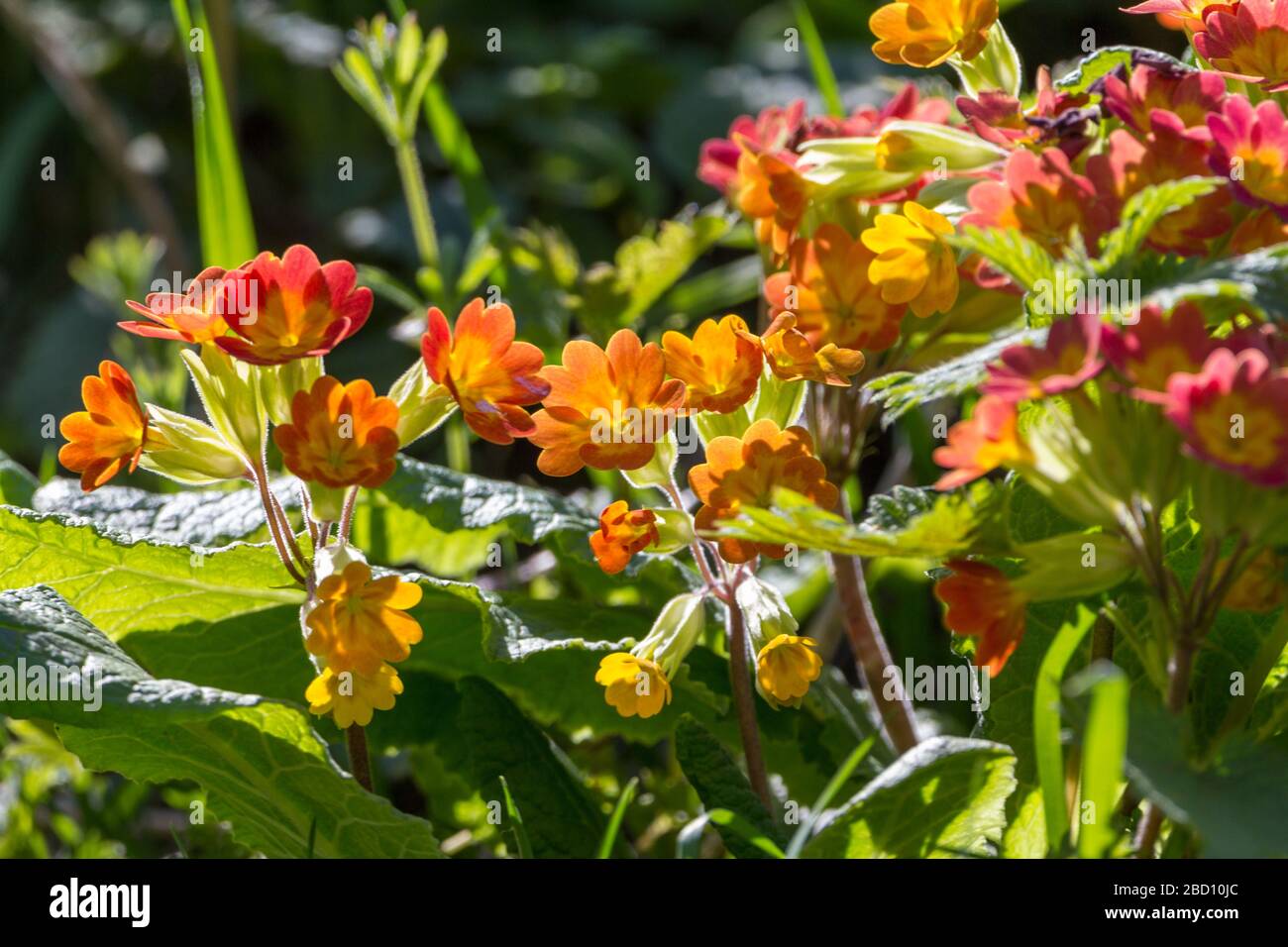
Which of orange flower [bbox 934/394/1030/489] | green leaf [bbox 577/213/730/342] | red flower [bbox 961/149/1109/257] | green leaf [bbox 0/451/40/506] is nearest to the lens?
orange flower [bbox 934/394/1030/489]

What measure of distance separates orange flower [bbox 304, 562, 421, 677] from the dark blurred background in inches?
97.7

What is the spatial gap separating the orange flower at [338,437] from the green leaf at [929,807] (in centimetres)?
42

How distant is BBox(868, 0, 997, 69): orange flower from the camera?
122 cm

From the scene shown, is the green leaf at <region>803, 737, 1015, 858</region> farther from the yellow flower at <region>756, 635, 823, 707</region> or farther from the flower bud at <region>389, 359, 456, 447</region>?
the flower bud at <region>389, 359, 456, 447</region>

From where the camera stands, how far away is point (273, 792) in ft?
4.03

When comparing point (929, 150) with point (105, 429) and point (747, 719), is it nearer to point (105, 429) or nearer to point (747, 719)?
point (747, 719)

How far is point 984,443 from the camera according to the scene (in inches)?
34.5

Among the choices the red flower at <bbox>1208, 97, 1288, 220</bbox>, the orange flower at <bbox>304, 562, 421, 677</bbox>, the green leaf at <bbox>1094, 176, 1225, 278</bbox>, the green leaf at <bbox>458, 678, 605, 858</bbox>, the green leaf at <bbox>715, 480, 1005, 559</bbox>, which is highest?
the red flower at <bbox>1208, 97, 1288, 220</bbox>

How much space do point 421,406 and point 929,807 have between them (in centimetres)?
50

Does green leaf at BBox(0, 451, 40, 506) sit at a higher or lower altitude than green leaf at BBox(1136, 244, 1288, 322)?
lower

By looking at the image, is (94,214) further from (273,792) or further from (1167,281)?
(1167,281)

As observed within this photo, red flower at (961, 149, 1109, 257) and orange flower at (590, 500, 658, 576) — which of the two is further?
orange flower at (590, 500, 658, 576)

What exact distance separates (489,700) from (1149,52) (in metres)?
0.77

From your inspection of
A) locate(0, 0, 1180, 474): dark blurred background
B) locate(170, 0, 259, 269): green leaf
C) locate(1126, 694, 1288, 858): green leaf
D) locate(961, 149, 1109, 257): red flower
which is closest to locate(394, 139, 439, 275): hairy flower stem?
locate(170, 0, 259, 269): green leaf
